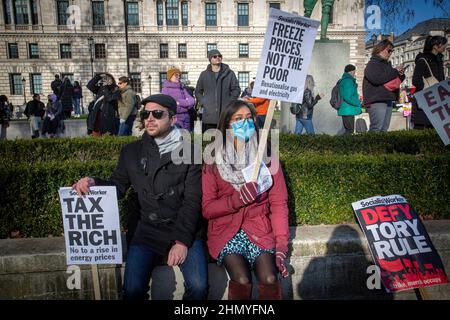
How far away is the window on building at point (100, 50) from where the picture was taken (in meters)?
46.6

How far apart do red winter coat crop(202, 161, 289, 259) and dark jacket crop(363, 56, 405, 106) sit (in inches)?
168

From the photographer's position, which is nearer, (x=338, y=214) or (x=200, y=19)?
(x=338, y=214)

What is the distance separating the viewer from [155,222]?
2.97 meters

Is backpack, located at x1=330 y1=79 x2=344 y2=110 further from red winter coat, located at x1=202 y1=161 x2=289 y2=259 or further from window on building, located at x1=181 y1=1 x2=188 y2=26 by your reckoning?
window on building, located at x1=181 y1=1 x2=188 y2=26

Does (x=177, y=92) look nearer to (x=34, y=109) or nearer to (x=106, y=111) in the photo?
(x=106, y=111)

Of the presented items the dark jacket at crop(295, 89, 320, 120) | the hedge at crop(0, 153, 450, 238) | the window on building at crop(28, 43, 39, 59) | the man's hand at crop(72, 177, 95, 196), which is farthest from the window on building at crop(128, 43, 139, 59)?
the man's hand at crop(72, 177, 95, 196)

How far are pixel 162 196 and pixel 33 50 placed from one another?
5086 centimetres

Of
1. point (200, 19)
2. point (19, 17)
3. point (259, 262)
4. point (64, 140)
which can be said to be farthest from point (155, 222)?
point (19, 17)

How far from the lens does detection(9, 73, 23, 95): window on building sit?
150 ft

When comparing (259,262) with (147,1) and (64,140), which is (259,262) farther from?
(147,1)

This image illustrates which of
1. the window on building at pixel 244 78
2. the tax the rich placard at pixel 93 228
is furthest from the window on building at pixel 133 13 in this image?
the tax the rich placard at pixel 93 228
